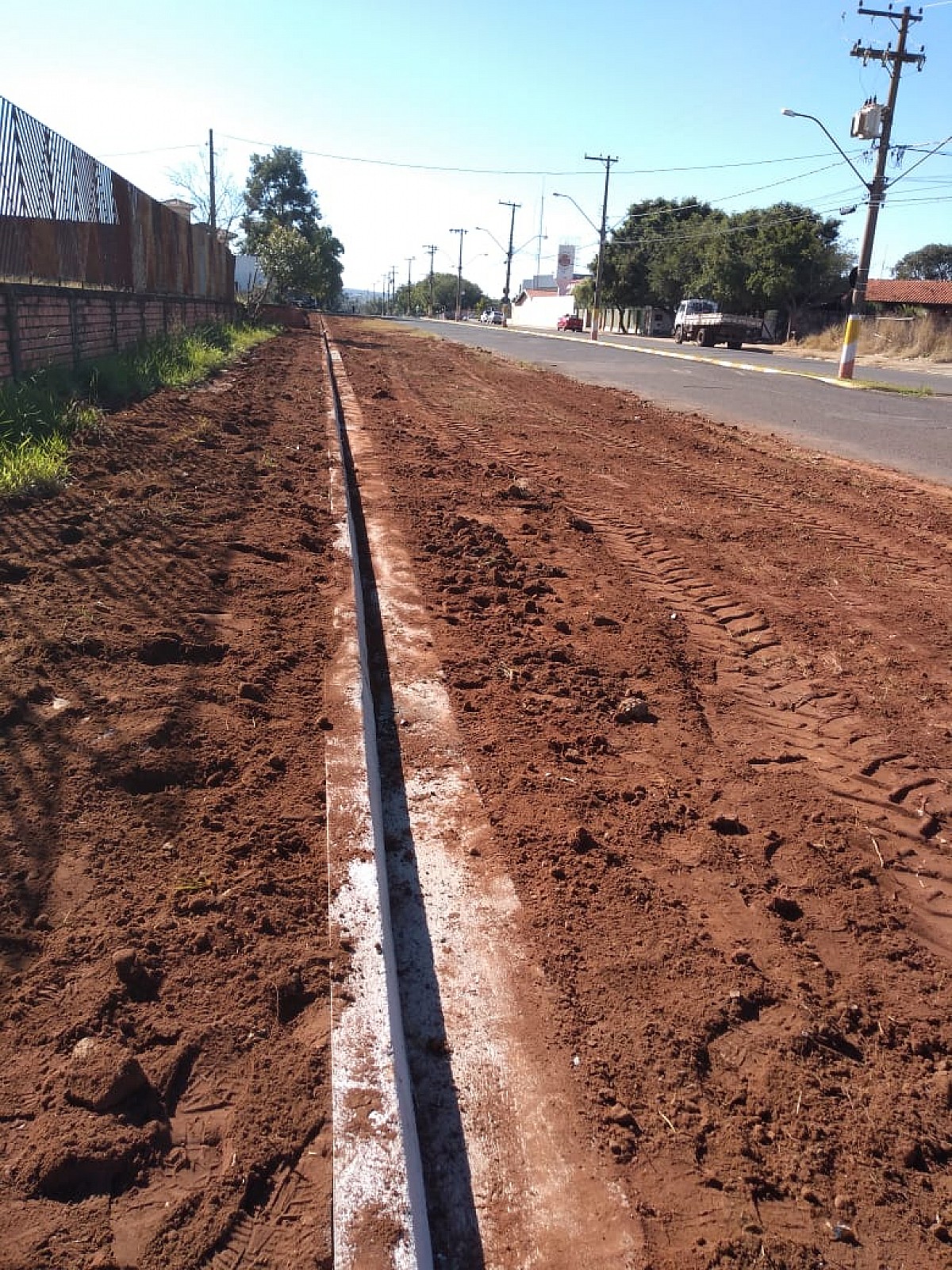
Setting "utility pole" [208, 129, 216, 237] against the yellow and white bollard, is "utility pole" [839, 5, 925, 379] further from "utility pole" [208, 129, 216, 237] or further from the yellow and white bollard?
"utility pole" [208, 129, 216, 237]

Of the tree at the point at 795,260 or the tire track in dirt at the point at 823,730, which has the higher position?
the tree at the point at 795,260

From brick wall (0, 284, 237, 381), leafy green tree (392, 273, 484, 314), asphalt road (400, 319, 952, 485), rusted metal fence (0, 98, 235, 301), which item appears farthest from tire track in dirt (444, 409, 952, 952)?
leafy green tree (392, 273, 484, 314)

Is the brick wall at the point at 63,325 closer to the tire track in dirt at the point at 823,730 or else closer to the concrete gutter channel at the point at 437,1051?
the tire track in dirt at the point at 823,730

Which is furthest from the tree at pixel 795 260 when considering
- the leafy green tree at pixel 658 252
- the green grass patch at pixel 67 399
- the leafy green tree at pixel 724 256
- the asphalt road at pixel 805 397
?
the green grass patch at pixel 67 399

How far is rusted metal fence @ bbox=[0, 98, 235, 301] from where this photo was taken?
10.0m

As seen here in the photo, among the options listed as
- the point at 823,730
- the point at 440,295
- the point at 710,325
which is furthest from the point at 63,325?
→ the point at 440,295

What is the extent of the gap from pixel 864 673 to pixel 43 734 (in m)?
3.74

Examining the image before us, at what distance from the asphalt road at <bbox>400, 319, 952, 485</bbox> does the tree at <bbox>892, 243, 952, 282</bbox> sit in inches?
2446

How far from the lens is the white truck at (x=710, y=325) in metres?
44.2

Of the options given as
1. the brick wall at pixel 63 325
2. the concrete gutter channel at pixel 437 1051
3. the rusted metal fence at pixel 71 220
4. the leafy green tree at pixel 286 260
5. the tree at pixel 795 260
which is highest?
the tree at pixel 795 260

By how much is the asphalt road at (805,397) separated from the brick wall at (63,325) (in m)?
9.18

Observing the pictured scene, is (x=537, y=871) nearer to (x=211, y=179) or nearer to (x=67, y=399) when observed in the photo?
(x=67, y=399)

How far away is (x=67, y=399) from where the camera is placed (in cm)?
957

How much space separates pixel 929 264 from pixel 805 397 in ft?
→ 275
